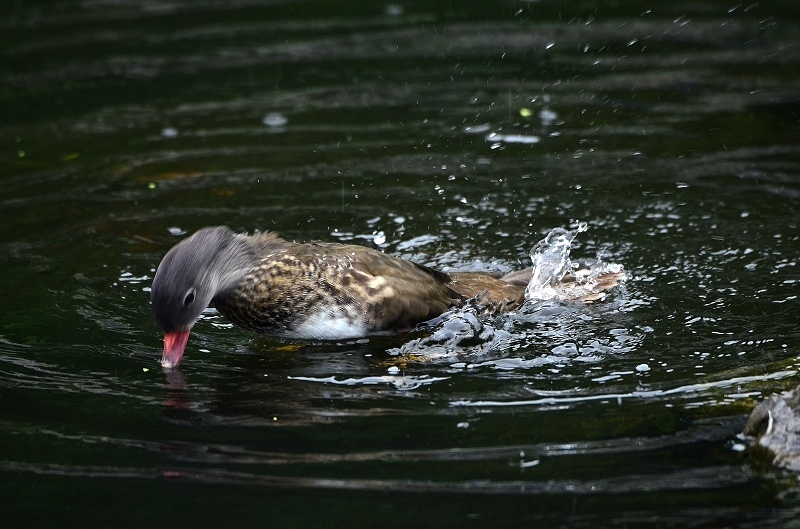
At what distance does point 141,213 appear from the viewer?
8.03 m

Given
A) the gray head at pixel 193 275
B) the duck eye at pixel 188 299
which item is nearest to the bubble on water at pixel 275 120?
the gray head at pixel 193 275

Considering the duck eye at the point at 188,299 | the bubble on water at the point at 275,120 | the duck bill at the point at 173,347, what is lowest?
the duck bill at the point at 173,347

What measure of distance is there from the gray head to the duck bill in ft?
0.10

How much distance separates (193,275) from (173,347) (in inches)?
15.2

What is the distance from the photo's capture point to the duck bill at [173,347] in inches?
225

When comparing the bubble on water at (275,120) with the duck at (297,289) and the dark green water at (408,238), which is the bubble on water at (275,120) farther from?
the duck at (297,289)

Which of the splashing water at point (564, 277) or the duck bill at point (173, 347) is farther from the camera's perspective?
the splashing water at point (564, 277)

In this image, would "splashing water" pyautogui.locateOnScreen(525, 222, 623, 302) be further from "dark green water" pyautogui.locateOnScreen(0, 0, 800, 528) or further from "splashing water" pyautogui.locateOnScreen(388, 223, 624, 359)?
"dark green water" pyautogui.locateOnScreen(0, 0, 800, 528)

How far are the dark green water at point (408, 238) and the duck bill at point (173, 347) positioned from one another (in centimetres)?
9

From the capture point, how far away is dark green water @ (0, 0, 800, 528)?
462 centimetres

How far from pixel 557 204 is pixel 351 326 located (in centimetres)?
235

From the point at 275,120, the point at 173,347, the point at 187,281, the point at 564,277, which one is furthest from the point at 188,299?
the point at 275,120

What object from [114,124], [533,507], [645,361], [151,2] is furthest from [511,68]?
[533,507]

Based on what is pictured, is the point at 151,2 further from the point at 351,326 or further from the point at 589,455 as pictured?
the point at 589,455
